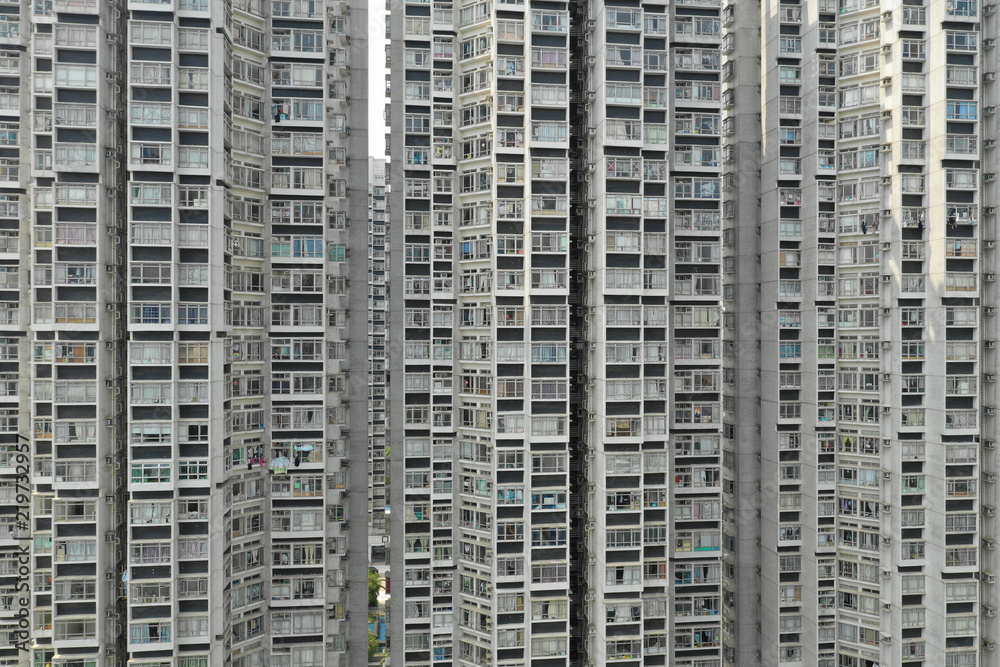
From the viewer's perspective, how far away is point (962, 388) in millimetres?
53250

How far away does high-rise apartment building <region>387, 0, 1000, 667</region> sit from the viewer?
5225cm

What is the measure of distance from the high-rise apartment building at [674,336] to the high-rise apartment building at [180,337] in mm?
5929

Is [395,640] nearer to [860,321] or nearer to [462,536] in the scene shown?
[462,536]

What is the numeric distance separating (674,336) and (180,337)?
3997cm

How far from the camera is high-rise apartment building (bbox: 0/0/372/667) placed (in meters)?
47.5

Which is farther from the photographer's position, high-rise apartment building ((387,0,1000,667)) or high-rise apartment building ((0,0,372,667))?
high-rise apartment building ((387,0,1000,667))

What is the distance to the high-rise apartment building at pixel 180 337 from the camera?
156 ft

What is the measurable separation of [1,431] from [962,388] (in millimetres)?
77227

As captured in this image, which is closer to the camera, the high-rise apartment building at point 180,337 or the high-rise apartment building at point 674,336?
the high-rise apartment building at point 180,337

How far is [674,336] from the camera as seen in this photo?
57312 mm

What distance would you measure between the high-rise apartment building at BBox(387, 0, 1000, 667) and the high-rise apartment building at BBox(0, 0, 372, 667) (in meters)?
5.93

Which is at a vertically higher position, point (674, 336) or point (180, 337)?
point (674, 336)

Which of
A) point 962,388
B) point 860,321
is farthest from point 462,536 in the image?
point 962,388

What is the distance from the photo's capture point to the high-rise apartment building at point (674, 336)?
2057 inches
